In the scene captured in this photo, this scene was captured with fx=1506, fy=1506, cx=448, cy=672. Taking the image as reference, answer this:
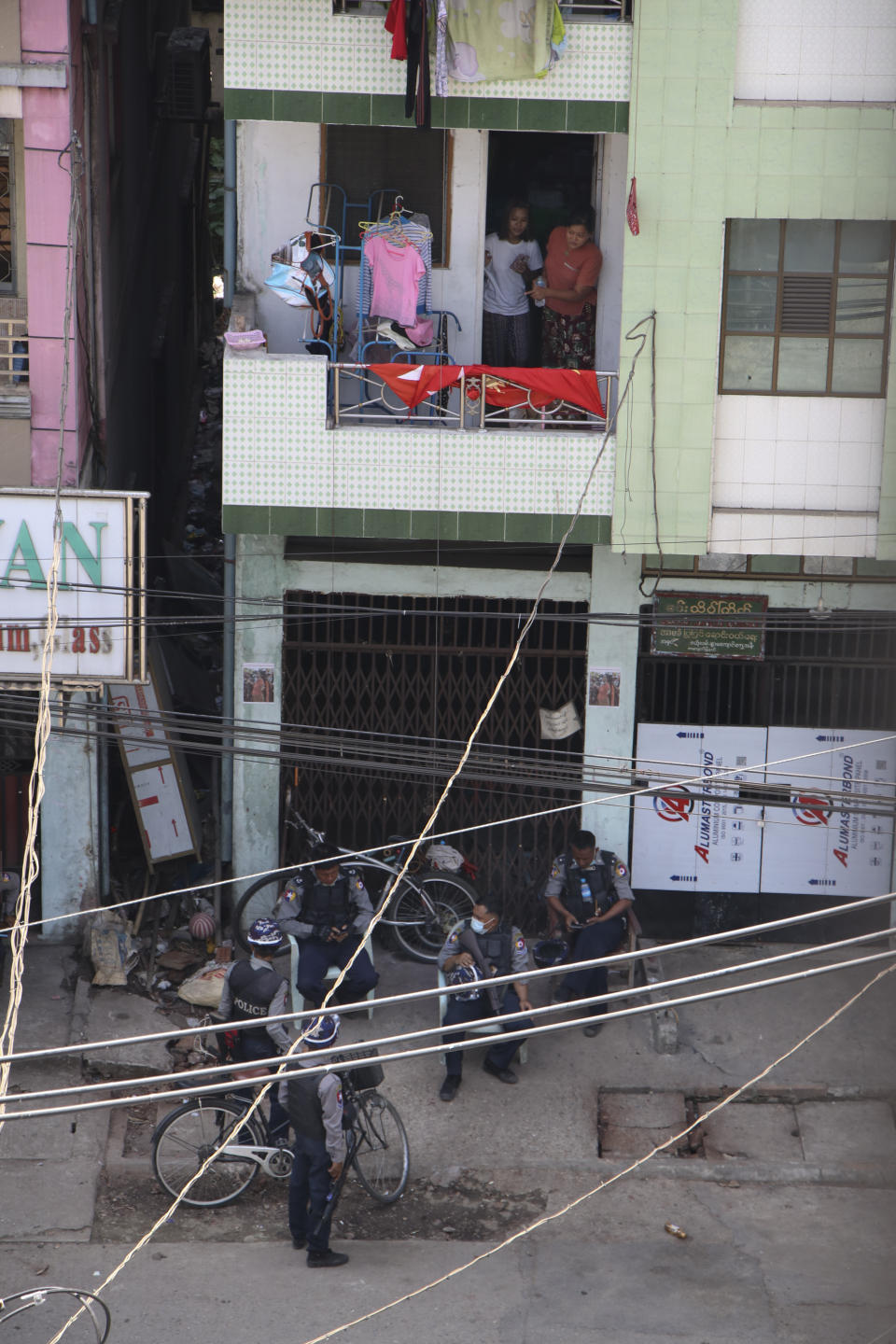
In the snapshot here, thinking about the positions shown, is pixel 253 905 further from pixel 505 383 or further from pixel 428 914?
pixel 505 383

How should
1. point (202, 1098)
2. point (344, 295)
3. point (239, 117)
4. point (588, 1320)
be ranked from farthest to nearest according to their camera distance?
point (344, 295)
point (239, 117)
point (202, 1098)
point (588, 1320)

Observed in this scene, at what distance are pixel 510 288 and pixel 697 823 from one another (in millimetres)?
4649

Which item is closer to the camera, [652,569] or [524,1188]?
[524,1188]

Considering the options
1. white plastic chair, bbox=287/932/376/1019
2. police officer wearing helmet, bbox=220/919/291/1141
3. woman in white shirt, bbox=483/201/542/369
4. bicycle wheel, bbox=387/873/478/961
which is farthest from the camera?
bicycle wheel, bbox=387/873/478/961

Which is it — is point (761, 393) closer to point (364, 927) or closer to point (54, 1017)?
point (364, 927)

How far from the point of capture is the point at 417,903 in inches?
480

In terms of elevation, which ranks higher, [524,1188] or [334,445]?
[334,445]

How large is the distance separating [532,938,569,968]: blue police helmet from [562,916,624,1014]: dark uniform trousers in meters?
0.09

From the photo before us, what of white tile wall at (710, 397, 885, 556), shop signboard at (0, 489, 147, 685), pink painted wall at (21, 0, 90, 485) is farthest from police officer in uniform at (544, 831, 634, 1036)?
pink painted wall at (21, 0, 90, 485)

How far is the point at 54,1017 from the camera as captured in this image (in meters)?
11.1

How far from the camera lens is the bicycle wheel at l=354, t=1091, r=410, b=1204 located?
30.7 feet

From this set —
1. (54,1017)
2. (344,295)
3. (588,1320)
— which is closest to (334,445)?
(344,295)

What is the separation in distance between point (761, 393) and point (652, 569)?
5.42ft

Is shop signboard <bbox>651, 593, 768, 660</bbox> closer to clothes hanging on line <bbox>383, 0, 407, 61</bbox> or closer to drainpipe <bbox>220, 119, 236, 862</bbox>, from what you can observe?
drainpipe <bbox>220, 119, 236, 862</bbox>
